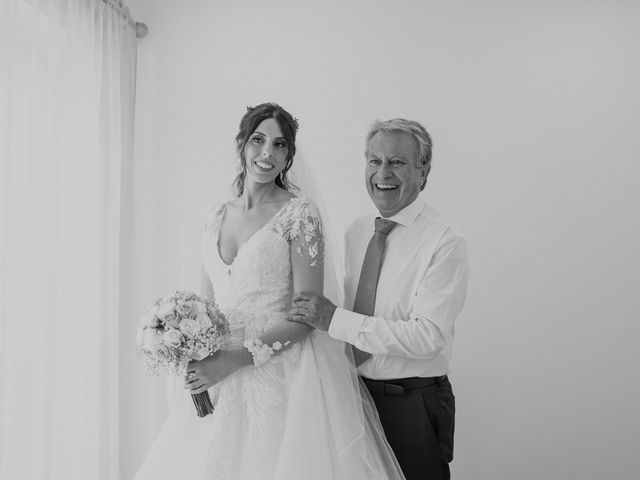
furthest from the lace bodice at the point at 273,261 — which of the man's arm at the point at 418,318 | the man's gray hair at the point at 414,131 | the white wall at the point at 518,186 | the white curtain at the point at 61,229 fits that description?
the white wall at the point at 518,186

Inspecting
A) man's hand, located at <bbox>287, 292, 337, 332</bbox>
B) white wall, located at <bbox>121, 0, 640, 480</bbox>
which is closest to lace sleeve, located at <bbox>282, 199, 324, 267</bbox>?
man's hand, located at <bbox>287, 292, 337, 332</bbox>

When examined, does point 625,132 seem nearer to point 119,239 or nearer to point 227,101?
point 227,101

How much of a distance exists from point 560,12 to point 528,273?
4.44 ft

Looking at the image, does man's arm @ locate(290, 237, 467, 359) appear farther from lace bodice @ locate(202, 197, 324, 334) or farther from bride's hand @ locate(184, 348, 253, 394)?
bride's hand @ locate(184, 348, 253, 394)

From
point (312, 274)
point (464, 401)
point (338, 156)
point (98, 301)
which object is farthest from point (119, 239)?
point (464, 401)

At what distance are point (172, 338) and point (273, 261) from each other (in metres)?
0.46

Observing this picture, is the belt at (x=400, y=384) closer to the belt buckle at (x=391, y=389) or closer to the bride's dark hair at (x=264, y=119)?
the belt buckle at (x=391, y=389)

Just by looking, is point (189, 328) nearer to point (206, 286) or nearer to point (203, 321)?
point (203, 321)

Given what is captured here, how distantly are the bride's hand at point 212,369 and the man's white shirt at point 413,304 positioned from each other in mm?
346

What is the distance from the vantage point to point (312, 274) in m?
2.17

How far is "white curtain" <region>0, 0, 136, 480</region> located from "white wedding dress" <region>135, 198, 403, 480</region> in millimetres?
613

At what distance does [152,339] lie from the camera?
189cm

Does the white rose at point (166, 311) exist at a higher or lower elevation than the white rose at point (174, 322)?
higher

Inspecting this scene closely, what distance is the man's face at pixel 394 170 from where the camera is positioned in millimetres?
2406
